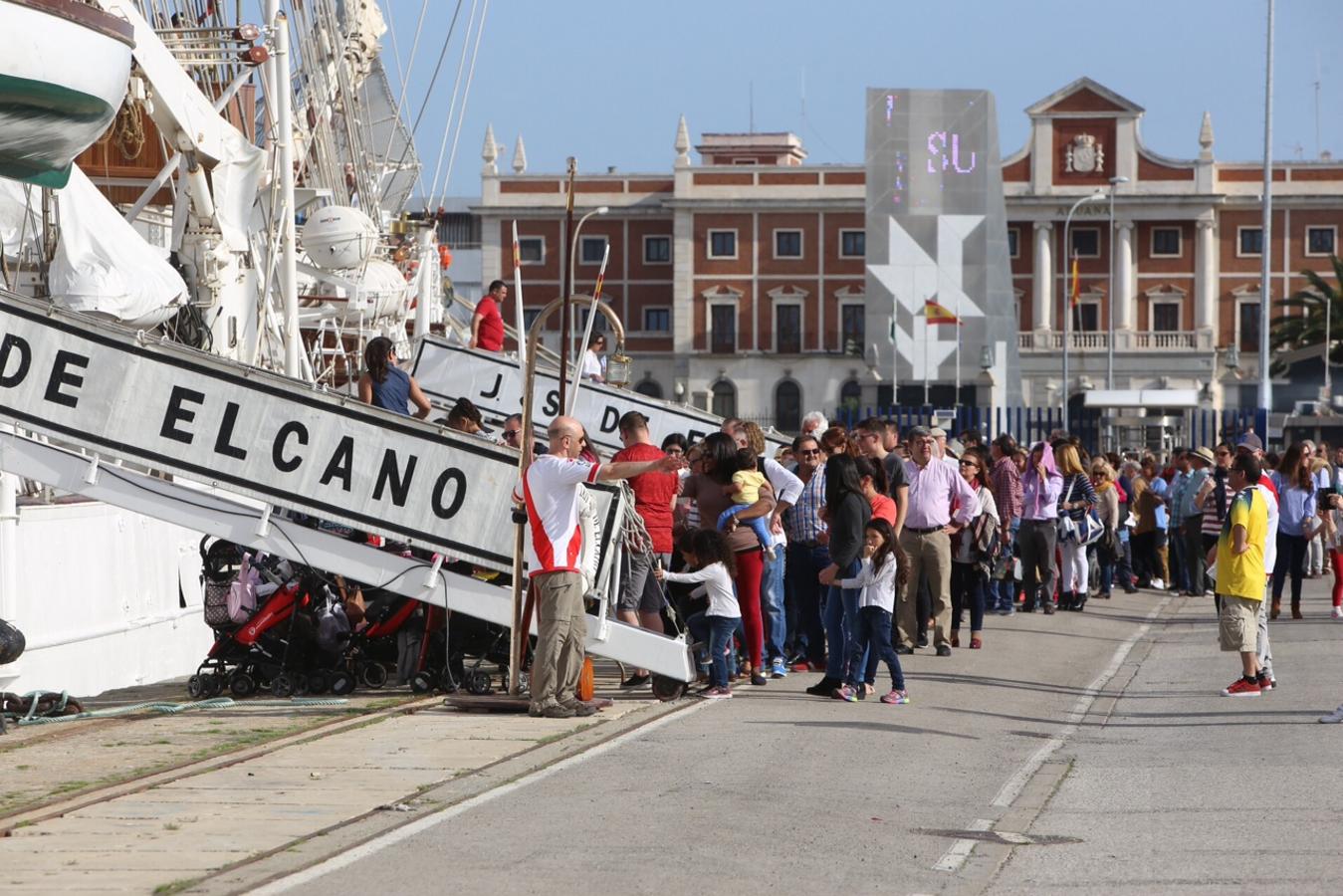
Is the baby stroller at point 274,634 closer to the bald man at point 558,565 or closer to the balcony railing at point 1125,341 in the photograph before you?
the bald man at point 558,565

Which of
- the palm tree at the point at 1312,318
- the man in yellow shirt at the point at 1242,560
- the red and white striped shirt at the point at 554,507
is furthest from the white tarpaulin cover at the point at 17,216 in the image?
the palm tree at the point at 1312,318

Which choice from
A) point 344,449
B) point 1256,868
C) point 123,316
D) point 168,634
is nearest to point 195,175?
point 123,316

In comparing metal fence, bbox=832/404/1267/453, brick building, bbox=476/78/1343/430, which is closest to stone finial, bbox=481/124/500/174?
brick building, bbox=476/78/1343/430

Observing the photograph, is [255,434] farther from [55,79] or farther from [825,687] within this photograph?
[55,79]

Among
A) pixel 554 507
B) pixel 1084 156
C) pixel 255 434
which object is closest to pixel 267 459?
pixel 255 434

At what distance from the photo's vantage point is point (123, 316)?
55.1 ft

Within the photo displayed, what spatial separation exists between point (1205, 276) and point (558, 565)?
306 feet

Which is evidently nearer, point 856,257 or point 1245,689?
point 1245,689

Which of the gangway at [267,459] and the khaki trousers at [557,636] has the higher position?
the gangway at [267,459]

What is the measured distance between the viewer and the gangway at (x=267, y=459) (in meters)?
12.5

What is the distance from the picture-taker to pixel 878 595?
43.3 ft

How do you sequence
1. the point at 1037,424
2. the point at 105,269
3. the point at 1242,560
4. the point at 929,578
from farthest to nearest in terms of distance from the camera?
the point at 1037,424 < the point at 929,578 < the point at 105,269 < the point at 1242,560

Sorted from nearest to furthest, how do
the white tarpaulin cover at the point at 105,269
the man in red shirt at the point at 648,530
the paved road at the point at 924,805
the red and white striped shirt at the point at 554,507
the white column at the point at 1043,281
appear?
the paved road at the point at 924,805, the red and white striped shirt at the point at 554,507, the man in red shirt at the point at 648,530, the white tarpaulin cover at the point at 105,269, the white column at the point at 1043,281

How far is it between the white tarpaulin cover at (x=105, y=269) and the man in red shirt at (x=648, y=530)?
519cm
